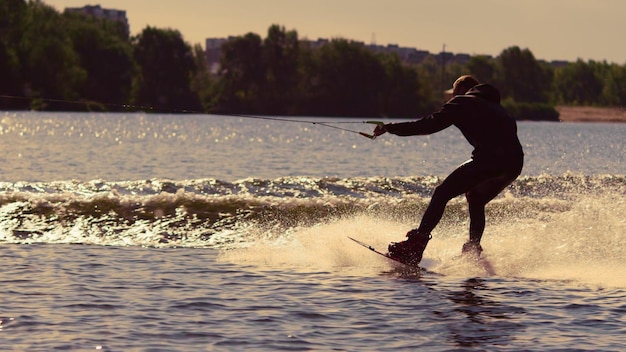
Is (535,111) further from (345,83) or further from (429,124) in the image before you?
(429,124)

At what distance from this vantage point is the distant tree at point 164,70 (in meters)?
143

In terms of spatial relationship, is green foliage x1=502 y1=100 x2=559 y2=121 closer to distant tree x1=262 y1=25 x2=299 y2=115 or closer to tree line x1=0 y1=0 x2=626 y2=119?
tree line x1=0 y1=0 x2=626 y2=119

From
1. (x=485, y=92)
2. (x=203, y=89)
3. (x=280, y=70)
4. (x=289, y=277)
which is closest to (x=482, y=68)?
(x=280, y=70)

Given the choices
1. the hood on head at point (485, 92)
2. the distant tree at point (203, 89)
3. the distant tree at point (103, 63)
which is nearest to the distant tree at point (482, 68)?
the distant tree at point (203, 89)

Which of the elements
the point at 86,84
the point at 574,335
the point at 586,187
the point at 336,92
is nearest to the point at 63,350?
the point at 574,335

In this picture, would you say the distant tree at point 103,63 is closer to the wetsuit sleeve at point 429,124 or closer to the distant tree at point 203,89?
the distant tree at point 203,89

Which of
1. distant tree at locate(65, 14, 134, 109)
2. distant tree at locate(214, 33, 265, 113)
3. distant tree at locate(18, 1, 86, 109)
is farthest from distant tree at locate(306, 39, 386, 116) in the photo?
distant tree at locate(18, 1, 86, 109)

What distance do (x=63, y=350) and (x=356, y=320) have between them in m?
2.48

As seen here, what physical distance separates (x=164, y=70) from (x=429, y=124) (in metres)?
138

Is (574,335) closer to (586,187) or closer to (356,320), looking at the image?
(356,320)

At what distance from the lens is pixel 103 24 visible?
160 m

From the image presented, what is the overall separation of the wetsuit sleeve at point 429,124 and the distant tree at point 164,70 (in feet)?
428

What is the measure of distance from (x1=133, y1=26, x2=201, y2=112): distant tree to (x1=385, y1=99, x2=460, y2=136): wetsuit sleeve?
13034cm

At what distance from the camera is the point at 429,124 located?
11.6 metres
